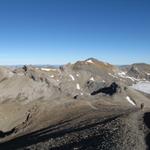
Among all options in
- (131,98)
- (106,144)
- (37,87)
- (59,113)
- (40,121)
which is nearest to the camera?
(106,144)

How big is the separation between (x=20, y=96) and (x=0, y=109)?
62.3 metres

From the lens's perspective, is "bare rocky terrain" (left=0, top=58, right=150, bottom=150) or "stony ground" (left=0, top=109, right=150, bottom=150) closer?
"stony ground" (left=0, top=109, right=150, bottom=150)

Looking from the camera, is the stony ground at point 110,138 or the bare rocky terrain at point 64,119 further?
the bare rocky terrain at point 64,119

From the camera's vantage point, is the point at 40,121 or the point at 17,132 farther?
the point at 40,121

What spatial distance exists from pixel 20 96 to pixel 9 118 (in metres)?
69.1

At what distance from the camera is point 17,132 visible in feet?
227

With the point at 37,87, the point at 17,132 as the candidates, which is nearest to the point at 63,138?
the point at 17,132

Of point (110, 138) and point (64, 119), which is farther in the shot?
point (64, 119)

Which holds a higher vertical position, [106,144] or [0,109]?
[106,144]

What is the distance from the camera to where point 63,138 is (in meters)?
43.6

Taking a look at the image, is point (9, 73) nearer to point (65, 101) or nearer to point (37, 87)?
point (37, 87)

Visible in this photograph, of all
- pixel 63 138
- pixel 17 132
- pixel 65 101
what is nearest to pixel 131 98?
pixel 65 101

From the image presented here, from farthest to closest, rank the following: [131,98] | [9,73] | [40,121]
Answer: [9,73] → [131,98] → [40,121]

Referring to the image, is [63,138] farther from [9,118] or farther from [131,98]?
[131,98]
